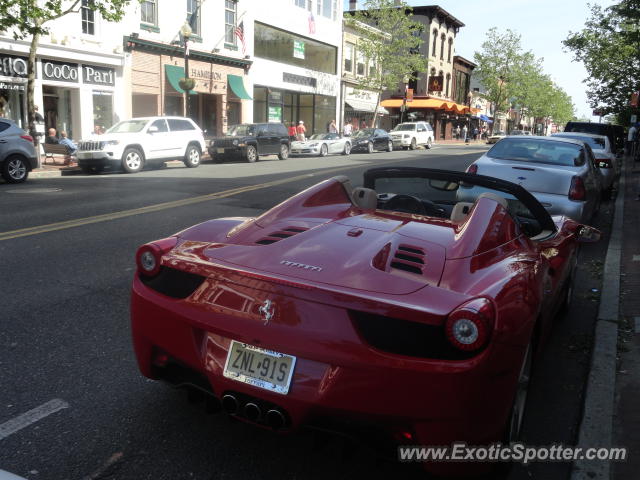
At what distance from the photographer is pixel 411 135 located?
130 feet

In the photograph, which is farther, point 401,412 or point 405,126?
point 405,126

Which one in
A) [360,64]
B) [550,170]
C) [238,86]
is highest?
[360,64]

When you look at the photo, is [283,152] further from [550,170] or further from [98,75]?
[550,170]

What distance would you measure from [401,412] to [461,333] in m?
0.38

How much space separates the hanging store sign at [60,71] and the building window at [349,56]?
1026 inches

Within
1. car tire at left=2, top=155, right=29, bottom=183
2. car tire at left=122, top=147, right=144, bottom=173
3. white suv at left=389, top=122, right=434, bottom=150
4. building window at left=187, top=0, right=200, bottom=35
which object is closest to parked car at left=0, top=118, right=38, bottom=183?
car tire at left=2, top=155, right=29, bottom=183

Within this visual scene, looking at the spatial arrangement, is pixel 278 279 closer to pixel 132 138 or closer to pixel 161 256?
pixel 161 256

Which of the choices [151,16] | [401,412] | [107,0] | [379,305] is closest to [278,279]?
[379,305]

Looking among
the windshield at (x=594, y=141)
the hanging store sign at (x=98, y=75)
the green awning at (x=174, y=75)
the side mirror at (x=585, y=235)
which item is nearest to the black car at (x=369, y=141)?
the green awning at (x=174, y=75)

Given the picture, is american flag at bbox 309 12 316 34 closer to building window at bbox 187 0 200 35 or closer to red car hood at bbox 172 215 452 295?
building window at bbox 187 0 200 35

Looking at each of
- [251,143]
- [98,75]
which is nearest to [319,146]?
[251,143]

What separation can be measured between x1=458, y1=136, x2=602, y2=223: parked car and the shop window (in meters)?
27.4

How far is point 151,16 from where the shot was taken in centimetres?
2647

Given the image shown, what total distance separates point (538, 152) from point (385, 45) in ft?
125
